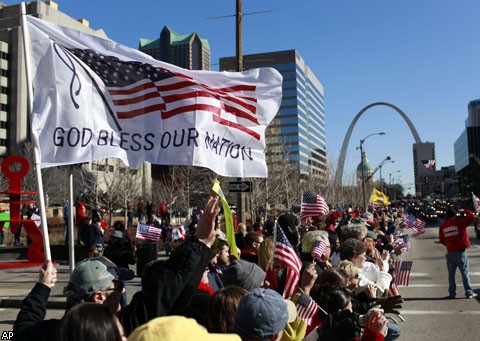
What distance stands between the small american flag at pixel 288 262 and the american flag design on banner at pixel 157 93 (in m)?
2.05

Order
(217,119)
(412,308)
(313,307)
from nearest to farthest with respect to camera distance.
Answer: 1. (313,307)
2. (217,119)
3. (412,308)

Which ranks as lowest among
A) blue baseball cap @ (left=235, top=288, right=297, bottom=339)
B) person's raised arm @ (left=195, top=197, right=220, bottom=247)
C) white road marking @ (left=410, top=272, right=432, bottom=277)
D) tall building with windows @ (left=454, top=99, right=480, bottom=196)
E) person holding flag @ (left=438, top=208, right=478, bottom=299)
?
white road marking @ (left=410, top=272, right=432, bottom=277)

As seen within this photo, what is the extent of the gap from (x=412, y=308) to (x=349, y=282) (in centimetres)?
545

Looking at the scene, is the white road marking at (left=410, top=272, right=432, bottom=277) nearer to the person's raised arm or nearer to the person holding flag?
the person holding flag

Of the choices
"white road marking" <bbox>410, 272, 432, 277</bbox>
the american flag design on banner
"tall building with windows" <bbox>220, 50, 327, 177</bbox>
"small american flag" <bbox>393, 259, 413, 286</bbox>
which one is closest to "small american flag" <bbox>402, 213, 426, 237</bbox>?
"white road marking" <bbox>410, 272, 432, 277</bbox>

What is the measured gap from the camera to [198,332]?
6.30 feet

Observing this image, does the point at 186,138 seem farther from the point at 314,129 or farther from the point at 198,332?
the point at 314,129

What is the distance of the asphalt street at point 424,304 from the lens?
7.89 m

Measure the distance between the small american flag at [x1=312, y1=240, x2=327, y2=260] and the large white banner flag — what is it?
3.76 ft

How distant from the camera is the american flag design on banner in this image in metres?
5.71

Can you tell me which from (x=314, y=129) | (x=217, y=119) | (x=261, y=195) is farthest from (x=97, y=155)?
(x=314, y=129)

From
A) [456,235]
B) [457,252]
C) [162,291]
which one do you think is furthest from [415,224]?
[162,291]

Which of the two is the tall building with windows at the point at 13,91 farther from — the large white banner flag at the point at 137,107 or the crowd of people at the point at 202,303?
the crowd of people at the point at 202,303

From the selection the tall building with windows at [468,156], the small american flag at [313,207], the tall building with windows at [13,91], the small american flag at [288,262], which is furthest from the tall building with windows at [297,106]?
the small american flag at [288,262]
